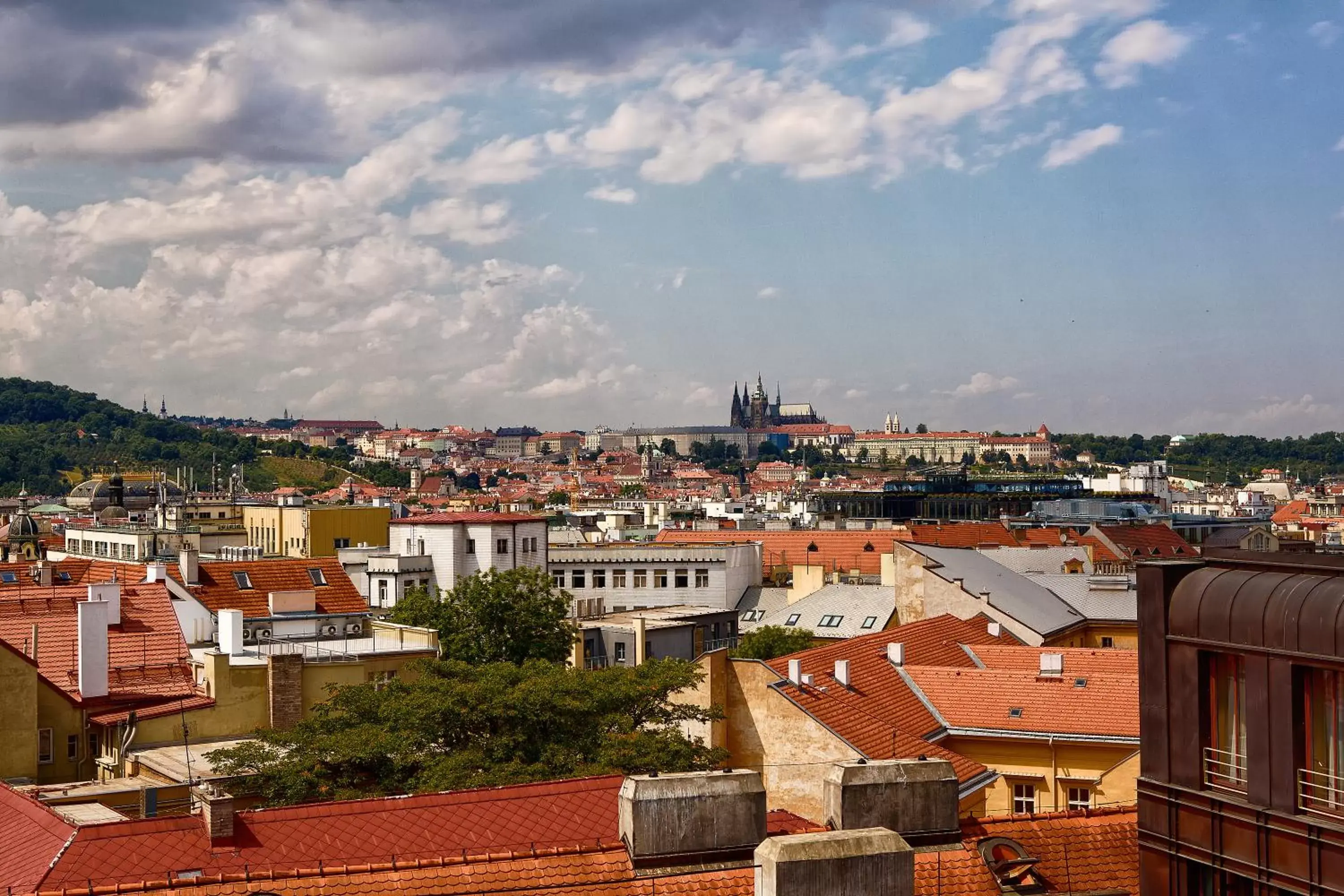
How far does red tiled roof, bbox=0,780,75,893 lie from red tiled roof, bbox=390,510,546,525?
48.6m

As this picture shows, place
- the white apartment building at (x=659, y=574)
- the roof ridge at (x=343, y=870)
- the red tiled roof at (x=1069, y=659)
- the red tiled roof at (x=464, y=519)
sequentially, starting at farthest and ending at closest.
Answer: the white apartment building at (x=659, y=574), the red tiled roof at (x=464, y=519), the red tiled roof at (x=1069, y=659), the roof ridge at (x=343, y=870)

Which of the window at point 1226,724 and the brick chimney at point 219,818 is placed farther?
the brick chimney at point 219,818

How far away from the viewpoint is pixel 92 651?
102 ft

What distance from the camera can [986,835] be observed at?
1476 centimetres

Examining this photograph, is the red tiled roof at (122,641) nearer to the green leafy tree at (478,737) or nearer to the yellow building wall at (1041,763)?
the green leafy tree at (478,737)

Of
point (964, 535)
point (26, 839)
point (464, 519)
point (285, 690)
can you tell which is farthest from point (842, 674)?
point (964, 535)

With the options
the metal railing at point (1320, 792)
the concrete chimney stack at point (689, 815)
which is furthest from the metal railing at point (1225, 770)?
the concrete chimney stack at point (689, 815)

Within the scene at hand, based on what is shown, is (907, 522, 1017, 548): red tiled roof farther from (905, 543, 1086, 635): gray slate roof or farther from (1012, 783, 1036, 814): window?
(1012, 783, 1036, 814): window

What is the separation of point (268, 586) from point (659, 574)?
81.5 feet

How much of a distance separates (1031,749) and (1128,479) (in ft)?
520

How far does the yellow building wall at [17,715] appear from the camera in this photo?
2806 centimetres

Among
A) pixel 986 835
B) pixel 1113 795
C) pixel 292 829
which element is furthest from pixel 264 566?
pixel 986 835

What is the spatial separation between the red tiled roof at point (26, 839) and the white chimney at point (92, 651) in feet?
46.1

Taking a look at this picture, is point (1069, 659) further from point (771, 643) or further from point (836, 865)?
point (836, 865)
